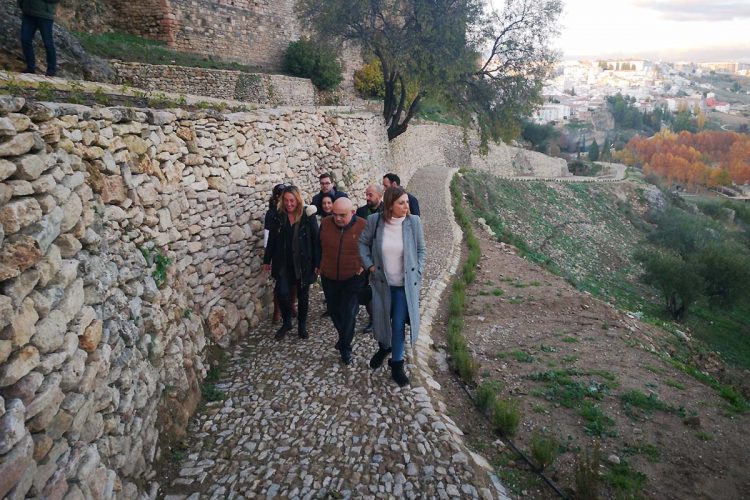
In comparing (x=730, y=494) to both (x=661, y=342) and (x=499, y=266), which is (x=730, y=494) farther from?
(x=499, y=266)

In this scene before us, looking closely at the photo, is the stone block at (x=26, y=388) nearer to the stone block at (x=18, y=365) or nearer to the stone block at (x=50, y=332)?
the stone block at (x=18, y=365)

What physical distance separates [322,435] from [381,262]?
1.67 metres

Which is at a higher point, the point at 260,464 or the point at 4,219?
the point at 4,219

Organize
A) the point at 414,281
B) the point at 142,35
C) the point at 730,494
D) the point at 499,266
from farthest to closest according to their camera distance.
A: the point at 142,35 < the point at 499,266 < the point at 414,281 < the point at 730,494

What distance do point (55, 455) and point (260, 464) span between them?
1.59m

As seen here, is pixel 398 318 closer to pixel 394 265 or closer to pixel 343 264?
pixel 394 265

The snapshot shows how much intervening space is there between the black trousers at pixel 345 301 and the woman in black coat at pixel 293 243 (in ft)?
1.30

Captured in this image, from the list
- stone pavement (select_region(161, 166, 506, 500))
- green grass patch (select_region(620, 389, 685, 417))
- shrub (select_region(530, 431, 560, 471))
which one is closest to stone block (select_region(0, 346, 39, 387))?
stone pavement (select_region(161, 166, 506, 500))

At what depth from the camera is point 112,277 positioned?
12.2ft

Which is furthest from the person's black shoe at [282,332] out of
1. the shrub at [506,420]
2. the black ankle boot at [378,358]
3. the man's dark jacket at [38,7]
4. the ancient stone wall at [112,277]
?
the man's dark jacket at [38,7]

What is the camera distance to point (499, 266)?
36.3 feet

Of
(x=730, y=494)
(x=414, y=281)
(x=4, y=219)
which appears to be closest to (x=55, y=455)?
(x=4, y=219)

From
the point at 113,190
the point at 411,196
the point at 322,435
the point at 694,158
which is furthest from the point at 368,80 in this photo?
the point at 694,158

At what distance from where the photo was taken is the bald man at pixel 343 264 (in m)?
5.13
